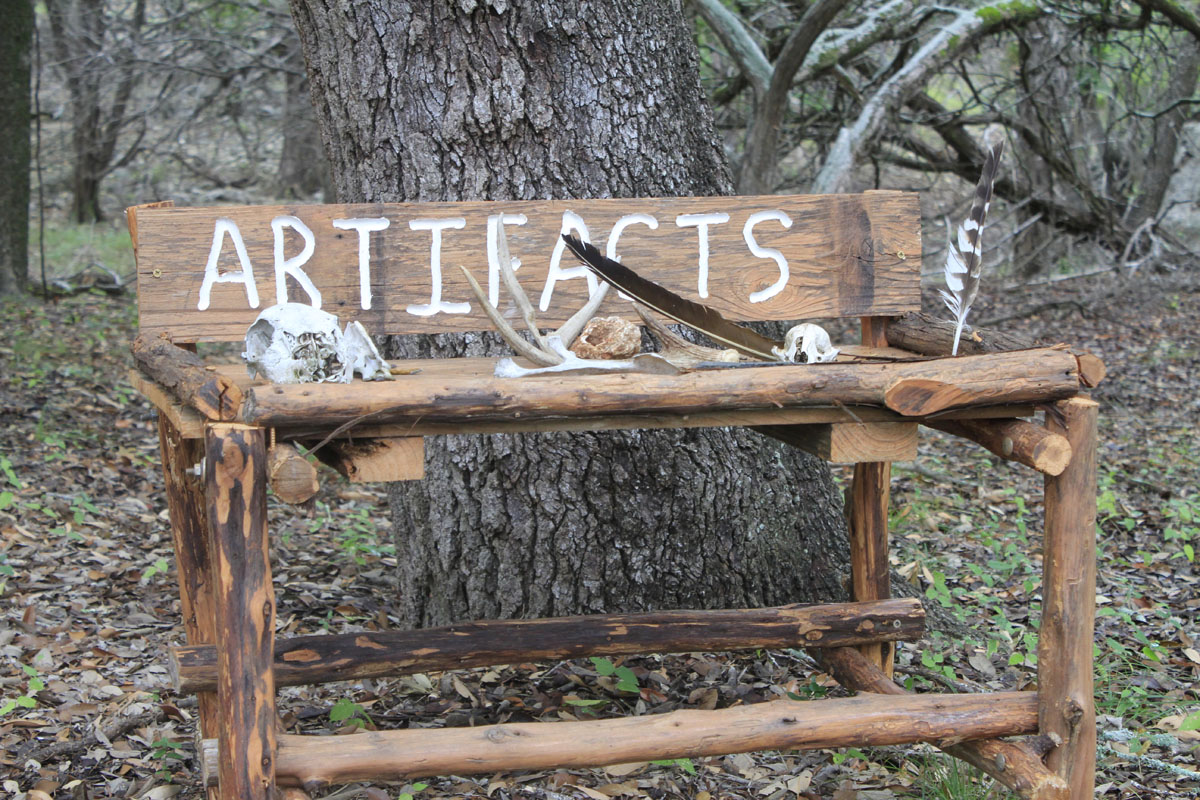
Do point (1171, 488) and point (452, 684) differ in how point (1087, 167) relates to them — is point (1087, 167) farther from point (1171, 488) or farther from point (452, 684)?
point (452, 684)

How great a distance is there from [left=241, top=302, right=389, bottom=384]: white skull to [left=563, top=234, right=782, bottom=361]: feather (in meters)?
0.57

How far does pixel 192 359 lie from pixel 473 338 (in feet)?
3.39

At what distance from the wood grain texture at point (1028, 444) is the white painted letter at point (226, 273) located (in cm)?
168

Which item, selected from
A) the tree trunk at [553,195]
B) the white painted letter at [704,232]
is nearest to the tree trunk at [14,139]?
the tree trunk at [553,195]

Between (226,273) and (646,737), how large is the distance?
1525mm

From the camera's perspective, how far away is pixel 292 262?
8.95 feet

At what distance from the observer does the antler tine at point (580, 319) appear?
8.38 feet

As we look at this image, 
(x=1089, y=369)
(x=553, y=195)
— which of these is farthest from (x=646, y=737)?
(x=553, y=195)

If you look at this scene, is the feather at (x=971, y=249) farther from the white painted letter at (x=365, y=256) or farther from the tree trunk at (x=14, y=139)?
the tree trunk at (x=14, y=139)

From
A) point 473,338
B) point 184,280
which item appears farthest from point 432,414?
point 473,338

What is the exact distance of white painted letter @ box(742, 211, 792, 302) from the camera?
9.55 ft

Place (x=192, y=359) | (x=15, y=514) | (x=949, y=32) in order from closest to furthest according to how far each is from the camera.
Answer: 1. (x=192, y=359)
2. (x=15, y=514)
3. (x=949, y=32)

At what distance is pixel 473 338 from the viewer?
3.30 metres

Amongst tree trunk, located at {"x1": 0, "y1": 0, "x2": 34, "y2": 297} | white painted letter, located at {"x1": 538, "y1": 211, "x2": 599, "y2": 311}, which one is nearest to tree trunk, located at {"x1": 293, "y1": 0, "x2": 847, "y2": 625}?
white painted letter, located at {"x1": 538, "y1": 211, "x2": 599, "y2": 311}
